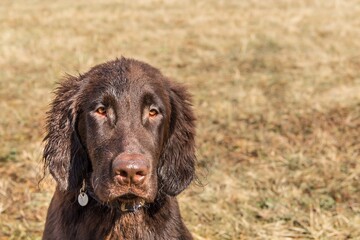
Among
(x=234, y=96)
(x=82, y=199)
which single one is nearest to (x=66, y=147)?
(x=82, y=199)

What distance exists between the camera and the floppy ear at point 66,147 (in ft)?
13.8

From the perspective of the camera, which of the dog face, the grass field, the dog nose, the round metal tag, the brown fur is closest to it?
the dog nose

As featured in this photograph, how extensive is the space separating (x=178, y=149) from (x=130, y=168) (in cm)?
96

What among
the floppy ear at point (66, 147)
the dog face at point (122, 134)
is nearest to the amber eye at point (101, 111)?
the dog face at point (122, 134)

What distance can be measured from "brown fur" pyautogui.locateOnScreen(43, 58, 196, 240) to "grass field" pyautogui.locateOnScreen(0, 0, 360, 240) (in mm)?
1354

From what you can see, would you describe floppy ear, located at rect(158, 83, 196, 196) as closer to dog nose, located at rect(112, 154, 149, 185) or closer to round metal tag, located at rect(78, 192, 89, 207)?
round metal tag, located at rect(78, 192, 89, 207)

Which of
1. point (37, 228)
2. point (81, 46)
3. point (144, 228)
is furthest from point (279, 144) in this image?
point (81, 46)

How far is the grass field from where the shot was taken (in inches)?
239

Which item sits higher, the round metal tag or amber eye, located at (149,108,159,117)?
amber eye, located at (149,108,159,117)

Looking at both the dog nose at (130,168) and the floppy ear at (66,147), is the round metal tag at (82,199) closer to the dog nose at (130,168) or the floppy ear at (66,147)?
the floppy ear at (66,147)

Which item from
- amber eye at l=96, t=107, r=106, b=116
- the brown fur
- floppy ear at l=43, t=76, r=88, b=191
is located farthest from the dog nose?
floppy ear at l=43, t=76, r=88, b=191

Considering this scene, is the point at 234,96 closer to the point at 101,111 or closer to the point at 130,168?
the point at 101,111

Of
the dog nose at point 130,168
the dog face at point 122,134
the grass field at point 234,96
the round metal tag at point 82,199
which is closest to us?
the dog nose at point 130,168

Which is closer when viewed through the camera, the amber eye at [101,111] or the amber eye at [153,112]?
the amber eye at [101,111]
